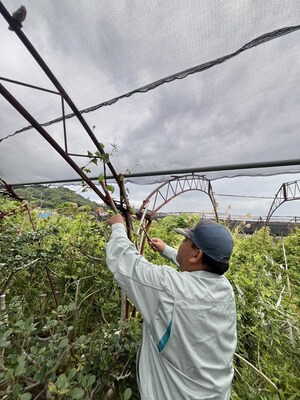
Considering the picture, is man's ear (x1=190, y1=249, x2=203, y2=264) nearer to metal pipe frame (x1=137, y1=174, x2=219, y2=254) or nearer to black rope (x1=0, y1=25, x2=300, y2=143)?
metal pipe frame (x1=137, y1=174, x2=219, y2=254)

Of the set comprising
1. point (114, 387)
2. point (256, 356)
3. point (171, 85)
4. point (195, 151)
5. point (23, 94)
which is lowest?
point (256, 356)

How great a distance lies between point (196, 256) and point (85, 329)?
167 cm

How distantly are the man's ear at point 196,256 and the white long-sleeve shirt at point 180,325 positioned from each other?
72mm

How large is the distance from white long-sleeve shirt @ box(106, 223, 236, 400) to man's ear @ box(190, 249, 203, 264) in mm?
72

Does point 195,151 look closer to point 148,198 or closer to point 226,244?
point 148,198

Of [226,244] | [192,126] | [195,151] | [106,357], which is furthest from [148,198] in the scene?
[106,357]

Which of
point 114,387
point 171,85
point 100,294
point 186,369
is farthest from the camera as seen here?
point 100,294

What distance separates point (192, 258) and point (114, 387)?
87 cm

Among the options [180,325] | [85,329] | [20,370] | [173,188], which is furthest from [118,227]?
[173,188]

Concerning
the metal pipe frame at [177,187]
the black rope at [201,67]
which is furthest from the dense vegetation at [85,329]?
the black rope at [201,67]

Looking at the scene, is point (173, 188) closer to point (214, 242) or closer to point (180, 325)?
point (214, 242)

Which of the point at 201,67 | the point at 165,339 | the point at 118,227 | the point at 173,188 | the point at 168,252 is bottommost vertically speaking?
the point at 165,339

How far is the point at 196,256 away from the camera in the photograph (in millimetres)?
1088

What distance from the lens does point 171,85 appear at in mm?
1433
